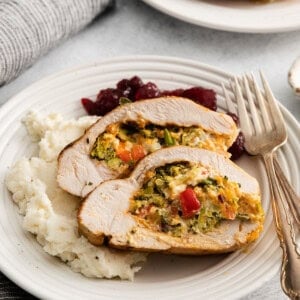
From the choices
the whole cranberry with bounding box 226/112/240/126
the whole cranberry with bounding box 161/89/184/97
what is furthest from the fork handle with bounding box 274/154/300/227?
the whole cranberry with bounding box 161/89/184/97

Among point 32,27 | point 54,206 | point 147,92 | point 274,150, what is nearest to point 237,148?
point 274,150

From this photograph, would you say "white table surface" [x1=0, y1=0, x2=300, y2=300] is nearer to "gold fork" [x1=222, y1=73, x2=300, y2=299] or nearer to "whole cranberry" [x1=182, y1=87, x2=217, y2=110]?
"gold fork" [x1=222, y1=73, x2=300, y2=299]

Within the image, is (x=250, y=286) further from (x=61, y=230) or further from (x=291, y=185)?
(x=61, y=230)

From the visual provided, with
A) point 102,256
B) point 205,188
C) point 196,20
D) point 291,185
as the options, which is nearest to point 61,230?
point 102,256

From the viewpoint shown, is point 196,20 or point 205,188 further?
point 196,20

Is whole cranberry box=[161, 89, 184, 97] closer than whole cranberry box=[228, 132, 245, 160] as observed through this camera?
No
